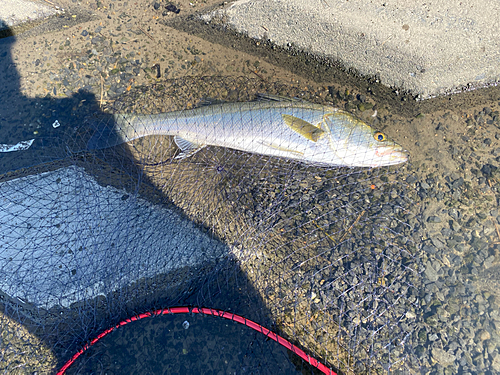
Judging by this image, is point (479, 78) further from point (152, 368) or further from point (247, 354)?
point (152, 368)

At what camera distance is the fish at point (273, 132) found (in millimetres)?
2898

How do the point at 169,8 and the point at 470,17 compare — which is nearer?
the point at 470,17

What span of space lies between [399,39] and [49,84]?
4.63 m

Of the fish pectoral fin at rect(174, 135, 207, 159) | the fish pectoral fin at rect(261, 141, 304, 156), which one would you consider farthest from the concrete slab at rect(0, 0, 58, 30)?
the fish pectoral fin at rect(261, 141, 304, 156)

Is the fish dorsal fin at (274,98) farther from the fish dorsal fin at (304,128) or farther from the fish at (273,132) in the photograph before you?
the fish dorsal fin at (304,128)

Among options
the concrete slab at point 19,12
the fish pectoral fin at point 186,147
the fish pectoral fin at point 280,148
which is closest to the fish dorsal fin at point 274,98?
the fish pectoral fin at point 280,148

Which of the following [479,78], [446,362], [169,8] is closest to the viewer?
[446,362]

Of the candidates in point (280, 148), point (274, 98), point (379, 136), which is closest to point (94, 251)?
point (280, 148)

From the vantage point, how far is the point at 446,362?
2826mm

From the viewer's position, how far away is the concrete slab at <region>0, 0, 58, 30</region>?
3.51 m

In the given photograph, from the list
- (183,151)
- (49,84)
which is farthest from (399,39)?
(49,84)

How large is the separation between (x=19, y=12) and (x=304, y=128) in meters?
4.35

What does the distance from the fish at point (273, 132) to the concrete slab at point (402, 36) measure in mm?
820

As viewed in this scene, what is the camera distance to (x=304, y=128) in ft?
9.49
